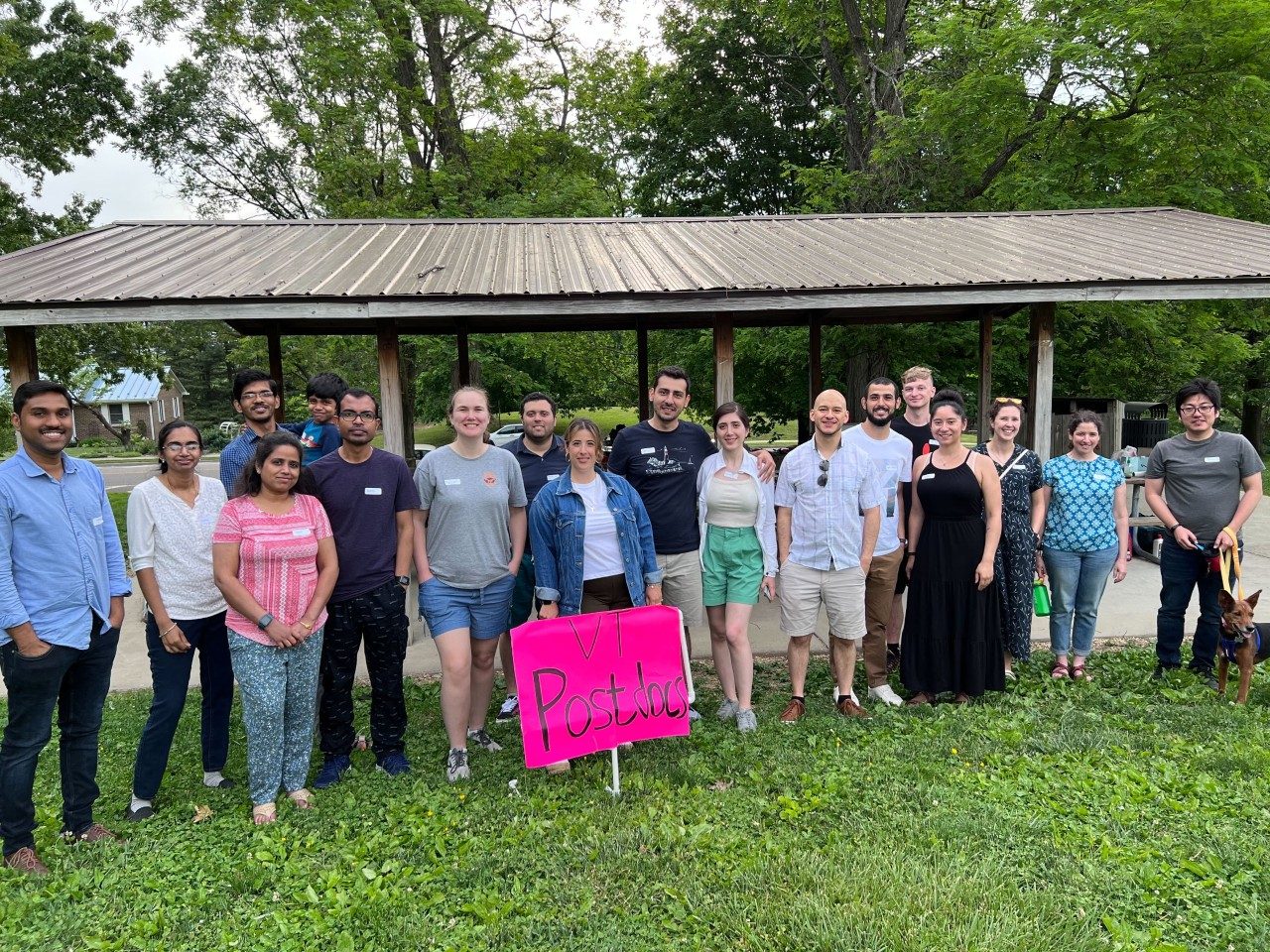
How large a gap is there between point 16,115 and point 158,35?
18.3ft

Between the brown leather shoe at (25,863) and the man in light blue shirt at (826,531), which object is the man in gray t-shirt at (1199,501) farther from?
the brown leather shoe at (25,863)

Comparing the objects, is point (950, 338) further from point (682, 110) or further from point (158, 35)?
point (158, 35)

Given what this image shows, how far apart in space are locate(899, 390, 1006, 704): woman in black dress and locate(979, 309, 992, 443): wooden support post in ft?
12.8

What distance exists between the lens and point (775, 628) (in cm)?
654

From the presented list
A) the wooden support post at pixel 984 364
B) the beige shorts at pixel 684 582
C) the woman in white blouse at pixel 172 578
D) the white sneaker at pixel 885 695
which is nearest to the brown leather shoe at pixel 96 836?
the woman in white blouse at pixel 172 578

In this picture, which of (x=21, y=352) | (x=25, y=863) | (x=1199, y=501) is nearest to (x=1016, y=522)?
(x=1199, y=501)

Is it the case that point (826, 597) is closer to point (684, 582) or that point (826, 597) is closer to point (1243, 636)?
point (684, 582)

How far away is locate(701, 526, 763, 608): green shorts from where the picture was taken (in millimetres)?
4148

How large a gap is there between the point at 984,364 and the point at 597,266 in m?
4.43

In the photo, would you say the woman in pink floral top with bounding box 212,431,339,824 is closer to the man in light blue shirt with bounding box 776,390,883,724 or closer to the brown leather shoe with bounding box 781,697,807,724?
the man in light blue shirt with bounding box 776,390,883,724

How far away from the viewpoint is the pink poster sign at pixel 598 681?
11.9ft

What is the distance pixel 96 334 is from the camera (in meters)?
14.3

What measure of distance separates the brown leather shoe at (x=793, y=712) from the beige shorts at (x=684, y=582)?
2.54 ft

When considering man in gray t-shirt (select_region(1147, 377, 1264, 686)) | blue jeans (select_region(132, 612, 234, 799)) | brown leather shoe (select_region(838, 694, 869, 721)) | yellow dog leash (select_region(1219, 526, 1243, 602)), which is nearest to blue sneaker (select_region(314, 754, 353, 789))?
blue jeans (select_region(132, 612, 234, 799))
